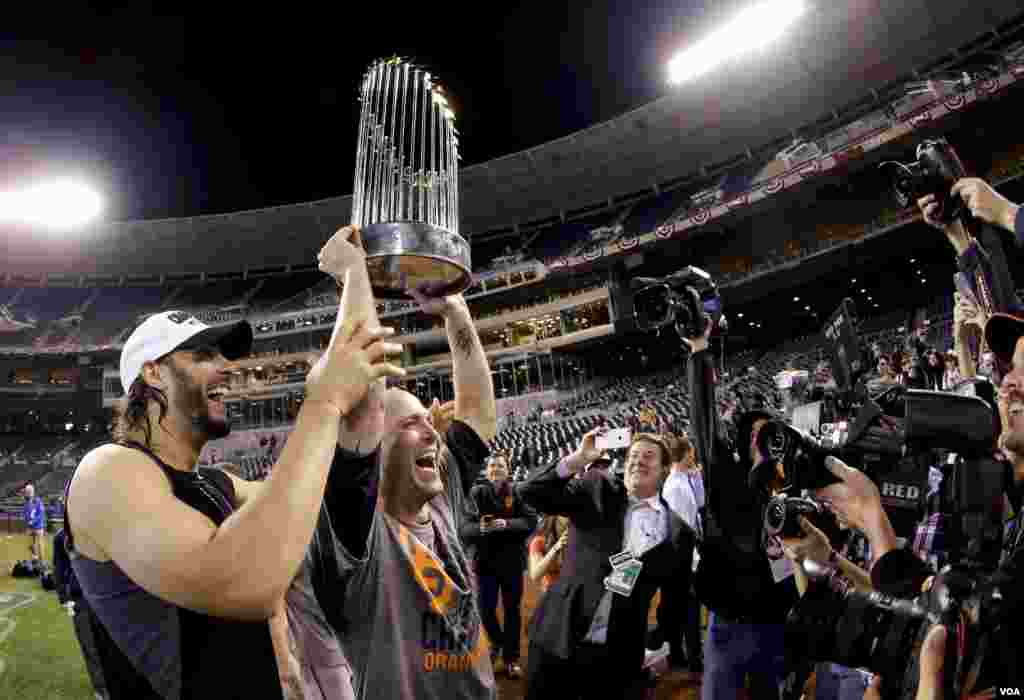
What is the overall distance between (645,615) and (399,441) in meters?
2.14

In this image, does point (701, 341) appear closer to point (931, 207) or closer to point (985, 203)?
point (931, 207)

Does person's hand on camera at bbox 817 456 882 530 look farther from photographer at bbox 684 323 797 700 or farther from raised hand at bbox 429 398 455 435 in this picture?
raised hand at bbox 429 398 455 435

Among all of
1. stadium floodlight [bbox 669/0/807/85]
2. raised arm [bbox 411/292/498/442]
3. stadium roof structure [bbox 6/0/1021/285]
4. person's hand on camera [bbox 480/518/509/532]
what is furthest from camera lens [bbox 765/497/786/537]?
stadium roof structure [bbox 6/0/1021/285]

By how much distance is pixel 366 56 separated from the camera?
18359mm

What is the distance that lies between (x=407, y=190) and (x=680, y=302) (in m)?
1.70

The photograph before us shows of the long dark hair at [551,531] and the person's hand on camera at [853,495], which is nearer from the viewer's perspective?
the person's hand on camera at [853,495]

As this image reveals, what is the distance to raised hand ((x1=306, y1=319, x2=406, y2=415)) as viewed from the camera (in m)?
1.16

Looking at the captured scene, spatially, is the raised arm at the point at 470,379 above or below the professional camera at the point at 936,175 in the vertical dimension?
below

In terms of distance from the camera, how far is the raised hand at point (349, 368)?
1.16m

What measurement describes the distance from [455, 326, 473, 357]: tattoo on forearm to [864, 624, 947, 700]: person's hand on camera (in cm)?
173

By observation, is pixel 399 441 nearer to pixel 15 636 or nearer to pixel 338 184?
pixel 15 636

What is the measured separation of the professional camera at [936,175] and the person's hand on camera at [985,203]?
0.26ft

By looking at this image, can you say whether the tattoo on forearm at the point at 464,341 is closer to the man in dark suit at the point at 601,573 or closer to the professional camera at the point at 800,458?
the man in dark suit at the point at 601,573

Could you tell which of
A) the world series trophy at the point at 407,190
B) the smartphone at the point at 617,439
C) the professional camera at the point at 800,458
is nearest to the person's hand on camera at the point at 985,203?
the professional camera at the point at 800,458
